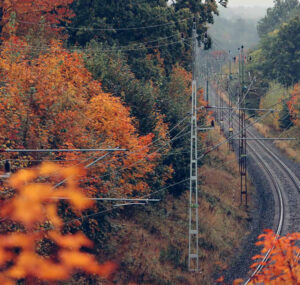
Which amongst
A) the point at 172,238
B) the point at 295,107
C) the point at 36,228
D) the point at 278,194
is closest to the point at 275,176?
the point at 278,194

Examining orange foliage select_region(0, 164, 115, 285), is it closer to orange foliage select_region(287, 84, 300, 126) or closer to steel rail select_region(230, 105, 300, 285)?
steel rail select_region(230, 105, 300, 285)

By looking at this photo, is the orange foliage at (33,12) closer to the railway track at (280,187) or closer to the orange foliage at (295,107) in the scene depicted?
the railway track at (280,187)

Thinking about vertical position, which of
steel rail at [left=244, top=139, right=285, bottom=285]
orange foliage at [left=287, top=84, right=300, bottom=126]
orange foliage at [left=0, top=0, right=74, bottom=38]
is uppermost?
orange foliage at [left=0, top=0, right=74, bottom=38]

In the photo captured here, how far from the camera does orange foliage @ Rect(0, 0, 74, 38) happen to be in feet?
124

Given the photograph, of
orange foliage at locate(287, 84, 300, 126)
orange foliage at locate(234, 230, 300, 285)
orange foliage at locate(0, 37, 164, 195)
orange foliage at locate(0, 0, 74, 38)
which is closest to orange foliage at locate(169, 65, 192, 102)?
orange foliage at locate(0, 0, 74, 38)

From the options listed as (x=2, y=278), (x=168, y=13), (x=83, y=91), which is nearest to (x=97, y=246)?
(x=2, y=278)

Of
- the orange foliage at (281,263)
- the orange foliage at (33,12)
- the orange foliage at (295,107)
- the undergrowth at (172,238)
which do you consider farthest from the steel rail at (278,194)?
the orange foliage at (33,12)

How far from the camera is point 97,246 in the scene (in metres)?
24.8

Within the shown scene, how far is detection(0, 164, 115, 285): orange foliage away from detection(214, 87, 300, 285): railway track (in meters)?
9.70

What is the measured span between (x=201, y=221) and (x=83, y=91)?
470 inches

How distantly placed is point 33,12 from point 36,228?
84.2ft

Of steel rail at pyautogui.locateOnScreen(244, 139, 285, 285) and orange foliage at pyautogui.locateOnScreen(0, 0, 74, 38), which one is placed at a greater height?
orange foliage at pyautogui.locateOnScreen(0, 0, 74, 38)

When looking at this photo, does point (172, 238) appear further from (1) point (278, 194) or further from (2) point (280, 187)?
(2) point (280, 187)

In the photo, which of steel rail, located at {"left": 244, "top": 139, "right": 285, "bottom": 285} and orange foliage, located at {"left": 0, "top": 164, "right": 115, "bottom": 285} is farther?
steel rail, located at {"left": 244, "top": 139, "right": 285, "bottom": 285}
